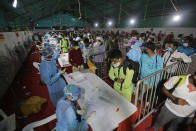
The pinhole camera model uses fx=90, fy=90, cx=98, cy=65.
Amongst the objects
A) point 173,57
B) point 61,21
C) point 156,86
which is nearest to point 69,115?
point 156,86

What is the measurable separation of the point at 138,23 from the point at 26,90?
58.7 ft

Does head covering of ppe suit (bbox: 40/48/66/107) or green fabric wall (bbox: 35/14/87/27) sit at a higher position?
green fabric wall (bbox: 35/14/87/27)

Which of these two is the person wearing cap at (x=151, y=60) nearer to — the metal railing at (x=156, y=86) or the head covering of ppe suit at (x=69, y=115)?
the metal railing at (x=156, y=86)

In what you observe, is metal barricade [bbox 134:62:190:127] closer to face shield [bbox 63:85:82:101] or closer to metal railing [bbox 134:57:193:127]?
metal railing [bbox 134:57:193:127]

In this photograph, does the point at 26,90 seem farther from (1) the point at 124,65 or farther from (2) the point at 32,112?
(1) the point at 124,65

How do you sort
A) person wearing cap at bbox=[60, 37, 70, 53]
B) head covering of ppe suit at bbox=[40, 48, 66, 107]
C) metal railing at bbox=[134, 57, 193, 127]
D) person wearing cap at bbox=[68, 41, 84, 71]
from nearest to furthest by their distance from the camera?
1. head covering of ppe suit at bbox=[40, 48, 66, 107]
2. metal railing at bbox=[134, 57, 193, 127]
3. person wearing cap at bbox=[68, 41, 84, 71]
4. person wearing cap at bbox=[60, 37, 70, 53]

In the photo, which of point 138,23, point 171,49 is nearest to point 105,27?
point 138,23

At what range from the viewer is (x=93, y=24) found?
28.6 metres

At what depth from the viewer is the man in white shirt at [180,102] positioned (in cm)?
139

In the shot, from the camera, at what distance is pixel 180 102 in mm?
1441

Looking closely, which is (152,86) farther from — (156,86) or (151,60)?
(151,60)


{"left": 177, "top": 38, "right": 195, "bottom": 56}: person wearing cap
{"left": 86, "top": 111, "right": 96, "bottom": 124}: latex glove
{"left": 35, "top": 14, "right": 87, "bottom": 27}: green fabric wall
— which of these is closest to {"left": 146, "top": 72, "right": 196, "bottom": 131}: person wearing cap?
{"left": 86, "top": 111, "right": 96, "bottom": 124}: latex glove

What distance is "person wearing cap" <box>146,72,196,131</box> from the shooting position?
1.39m

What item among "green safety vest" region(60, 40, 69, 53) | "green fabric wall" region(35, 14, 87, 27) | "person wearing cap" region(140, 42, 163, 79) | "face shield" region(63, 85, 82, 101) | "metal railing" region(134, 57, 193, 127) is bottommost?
"metal railing" region(134, 57, 193, 127)
